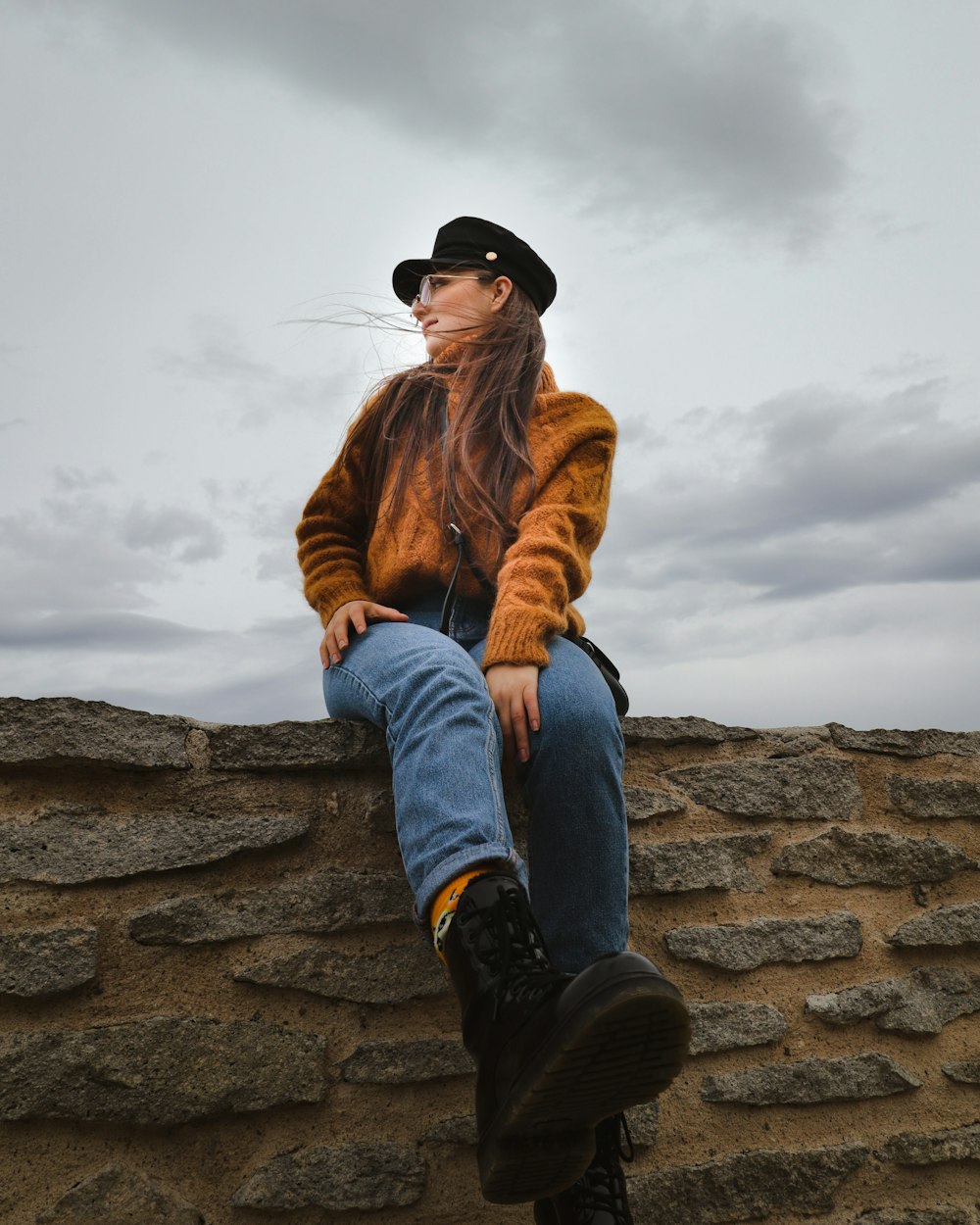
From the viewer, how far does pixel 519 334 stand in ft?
6.59

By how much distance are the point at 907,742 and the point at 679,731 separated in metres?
0.62

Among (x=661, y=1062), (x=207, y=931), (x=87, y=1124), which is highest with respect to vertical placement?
(x=207, y=931)

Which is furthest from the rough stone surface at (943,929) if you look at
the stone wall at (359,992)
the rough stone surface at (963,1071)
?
the rough stone surface at (963,1071)

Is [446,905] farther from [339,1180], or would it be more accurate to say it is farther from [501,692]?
[339,1180]

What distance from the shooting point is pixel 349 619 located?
1.75 meters

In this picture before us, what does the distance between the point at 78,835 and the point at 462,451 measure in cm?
96

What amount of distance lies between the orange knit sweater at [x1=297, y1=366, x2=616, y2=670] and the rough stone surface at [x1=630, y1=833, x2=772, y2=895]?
0.48 m

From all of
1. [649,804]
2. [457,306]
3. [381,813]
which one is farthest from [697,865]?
[457,306]

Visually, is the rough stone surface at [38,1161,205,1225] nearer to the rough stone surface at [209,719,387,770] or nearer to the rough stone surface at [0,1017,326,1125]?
the rough stone surface at [0,1017,326,1125]

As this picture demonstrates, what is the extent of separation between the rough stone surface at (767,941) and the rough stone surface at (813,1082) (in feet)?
0.64

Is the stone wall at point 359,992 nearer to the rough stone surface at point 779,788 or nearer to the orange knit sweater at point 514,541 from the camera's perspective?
the rough stone surface at point 779,788

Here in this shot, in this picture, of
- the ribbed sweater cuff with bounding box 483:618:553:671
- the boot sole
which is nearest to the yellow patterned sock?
the boot sole

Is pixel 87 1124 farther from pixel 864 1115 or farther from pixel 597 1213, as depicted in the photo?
pixel 864 1115

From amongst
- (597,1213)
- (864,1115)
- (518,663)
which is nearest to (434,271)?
(518,663)
